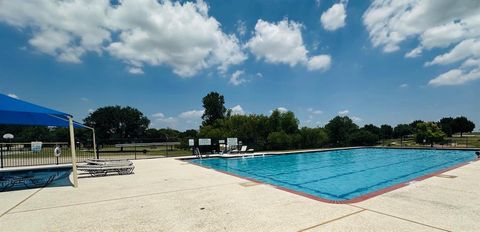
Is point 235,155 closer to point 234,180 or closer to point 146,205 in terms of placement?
point 234,180

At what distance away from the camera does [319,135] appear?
103ft

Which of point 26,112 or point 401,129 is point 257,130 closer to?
point 26,112

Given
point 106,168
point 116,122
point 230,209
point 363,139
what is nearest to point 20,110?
point 106,168

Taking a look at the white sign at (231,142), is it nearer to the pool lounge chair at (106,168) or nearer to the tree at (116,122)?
the pool lounge chair at (106,168)

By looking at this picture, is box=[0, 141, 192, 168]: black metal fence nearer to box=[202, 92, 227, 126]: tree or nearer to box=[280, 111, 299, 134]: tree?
box=[280, 111, 299, 134]: tree

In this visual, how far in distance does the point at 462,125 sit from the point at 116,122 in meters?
96.4

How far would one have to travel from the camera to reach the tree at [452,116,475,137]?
245 ft

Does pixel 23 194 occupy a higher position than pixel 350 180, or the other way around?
pixel 23 194

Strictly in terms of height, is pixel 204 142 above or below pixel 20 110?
below

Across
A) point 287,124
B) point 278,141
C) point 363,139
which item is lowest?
point 363,139

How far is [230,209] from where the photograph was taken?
553 cm

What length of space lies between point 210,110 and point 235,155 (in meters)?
29.6

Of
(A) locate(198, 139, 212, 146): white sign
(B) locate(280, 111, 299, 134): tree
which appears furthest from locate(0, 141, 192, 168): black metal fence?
(B) locate(280, 111, 299, 134): tree

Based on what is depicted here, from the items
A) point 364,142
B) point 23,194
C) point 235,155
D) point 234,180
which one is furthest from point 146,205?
point 364,142
